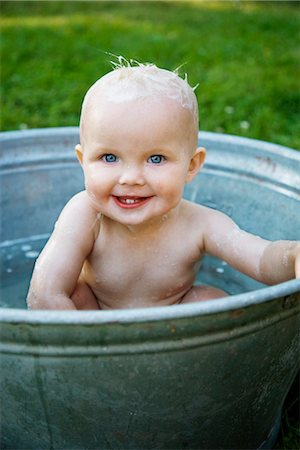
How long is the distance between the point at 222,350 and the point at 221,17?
4555 millimetres

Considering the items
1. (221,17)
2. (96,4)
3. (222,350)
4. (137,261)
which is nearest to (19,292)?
(137,261)

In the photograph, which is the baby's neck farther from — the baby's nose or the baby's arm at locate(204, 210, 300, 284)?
the baby's nose

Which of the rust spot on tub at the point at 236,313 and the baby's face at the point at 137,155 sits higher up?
the baby's face at the point at 137,155

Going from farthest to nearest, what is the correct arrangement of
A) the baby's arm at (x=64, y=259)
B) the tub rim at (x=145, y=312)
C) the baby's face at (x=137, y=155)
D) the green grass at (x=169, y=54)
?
1. the green grass at (x=169, y=54)
2. the baby's arm at (x=64, y=259)
3. the baby's face at (x=137, y=155)
4. the tub rim at (x=145, y=312)

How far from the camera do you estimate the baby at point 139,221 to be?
1.50 metres

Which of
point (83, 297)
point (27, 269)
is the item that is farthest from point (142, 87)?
point (27, 269)

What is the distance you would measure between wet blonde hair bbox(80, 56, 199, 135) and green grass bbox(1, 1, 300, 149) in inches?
66.4

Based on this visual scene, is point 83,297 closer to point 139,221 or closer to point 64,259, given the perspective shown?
point 64,259

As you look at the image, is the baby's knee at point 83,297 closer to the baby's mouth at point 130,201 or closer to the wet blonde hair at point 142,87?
the baby's mouth at point 130,201

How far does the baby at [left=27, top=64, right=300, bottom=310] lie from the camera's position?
4.92 feet

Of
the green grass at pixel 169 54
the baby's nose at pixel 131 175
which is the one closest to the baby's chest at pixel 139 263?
the baby's nose at pixel 131 175

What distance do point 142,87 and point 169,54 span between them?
2957 millimetres

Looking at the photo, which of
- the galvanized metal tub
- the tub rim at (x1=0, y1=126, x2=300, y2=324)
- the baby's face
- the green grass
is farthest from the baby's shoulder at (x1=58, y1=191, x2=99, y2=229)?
the green grass

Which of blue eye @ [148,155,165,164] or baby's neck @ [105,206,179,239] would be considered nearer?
blue eye @ [148,155,165,164]
